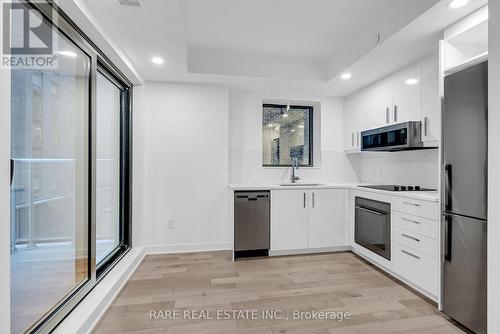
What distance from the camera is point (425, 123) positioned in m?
2.65

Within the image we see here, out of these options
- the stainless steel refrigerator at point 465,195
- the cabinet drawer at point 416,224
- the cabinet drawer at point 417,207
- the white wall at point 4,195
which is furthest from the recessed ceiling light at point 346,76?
the white wall at point 4,195

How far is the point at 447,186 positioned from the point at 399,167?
148cm

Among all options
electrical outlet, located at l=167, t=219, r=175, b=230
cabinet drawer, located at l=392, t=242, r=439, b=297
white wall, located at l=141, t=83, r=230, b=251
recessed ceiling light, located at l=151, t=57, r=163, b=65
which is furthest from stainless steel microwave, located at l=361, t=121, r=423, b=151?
electrical outlet, located at l=167, t=219, r=175, b=230

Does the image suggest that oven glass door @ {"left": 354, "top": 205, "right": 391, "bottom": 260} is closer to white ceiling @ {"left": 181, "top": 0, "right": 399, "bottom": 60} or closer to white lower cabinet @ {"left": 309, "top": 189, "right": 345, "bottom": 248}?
white lower cabinet @ {"left": 309, "top": 189, "right": 345, "bottom": 248}

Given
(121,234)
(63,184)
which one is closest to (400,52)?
(63,184)

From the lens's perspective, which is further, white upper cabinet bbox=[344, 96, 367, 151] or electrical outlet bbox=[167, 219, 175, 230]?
white upper cabinet bbox=[344, 96, 367, 151]

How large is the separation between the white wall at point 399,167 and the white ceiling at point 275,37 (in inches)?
42.4

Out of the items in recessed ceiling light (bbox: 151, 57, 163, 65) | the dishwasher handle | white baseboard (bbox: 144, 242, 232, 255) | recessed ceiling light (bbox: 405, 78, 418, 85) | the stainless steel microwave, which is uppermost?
recessed ceiling light (bbox: 151, 57, 163, 65)

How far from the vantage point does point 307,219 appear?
3451 mm

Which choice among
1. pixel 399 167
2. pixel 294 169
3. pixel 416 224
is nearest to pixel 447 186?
pixel 416 224

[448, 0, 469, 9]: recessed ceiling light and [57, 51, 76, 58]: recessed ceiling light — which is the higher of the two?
[448, 0, 469, 9]: recessed ceiling light

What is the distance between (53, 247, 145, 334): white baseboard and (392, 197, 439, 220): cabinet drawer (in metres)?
2.80

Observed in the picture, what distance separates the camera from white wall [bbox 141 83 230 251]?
3514mm

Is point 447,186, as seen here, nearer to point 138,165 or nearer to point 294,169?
point 294,169
